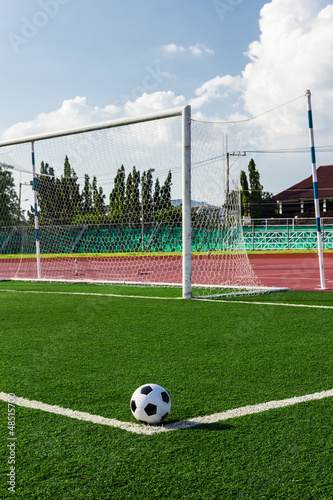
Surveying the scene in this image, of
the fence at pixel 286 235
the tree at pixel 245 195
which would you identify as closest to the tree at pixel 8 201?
the fence at pixel 286 235

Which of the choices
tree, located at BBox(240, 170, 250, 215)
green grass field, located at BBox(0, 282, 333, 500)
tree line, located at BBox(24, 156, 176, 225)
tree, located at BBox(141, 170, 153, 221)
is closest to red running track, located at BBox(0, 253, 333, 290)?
tree line, located at BBox(24, 156, 176, 225)

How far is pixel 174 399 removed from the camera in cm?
345

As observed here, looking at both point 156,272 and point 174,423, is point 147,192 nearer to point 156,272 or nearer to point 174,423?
point 156,272

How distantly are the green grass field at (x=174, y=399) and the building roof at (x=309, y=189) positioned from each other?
125 ft

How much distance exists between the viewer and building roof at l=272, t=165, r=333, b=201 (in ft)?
142

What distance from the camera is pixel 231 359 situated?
179 inches

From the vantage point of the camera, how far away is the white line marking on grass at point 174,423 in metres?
2.95

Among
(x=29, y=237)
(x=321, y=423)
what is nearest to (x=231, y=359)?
(x=321, y=423)

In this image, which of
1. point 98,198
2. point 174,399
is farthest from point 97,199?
point 174,399

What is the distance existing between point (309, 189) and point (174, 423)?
43810 mm

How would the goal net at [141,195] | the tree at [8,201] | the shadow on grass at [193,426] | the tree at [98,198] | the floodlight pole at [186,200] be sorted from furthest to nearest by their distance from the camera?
the tree at [8,201]
the tree at [98,198]
the goal net at [141,195]
the floodlight pole at [186,200]
the shadow on grass at [193,426]

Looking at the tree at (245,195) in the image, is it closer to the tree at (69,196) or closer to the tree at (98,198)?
the tree at (69,196)

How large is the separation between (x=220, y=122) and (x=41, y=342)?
598 centimetres

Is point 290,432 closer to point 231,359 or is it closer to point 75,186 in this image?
point 231,359
